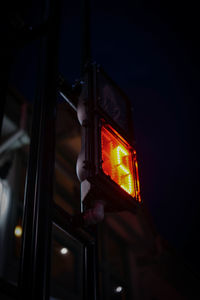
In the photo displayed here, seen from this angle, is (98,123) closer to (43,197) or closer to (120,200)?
(120,200)

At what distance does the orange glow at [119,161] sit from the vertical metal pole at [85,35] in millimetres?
968

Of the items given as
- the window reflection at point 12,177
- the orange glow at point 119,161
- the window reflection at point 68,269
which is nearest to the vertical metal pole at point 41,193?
the orange glow at point 119,161

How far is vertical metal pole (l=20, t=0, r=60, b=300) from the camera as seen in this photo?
7.03ft

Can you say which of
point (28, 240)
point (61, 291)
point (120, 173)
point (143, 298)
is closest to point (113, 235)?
point (143, 298)

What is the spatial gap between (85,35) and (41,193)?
2.44 meters

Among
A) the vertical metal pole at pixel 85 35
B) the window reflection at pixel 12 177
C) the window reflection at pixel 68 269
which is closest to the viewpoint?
the vertical metal pole at pixel 85 35

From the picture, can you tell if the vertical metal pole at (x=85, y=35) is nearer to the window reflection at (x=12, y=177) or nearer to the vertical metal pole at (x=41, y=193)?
the vertical metal pole at (x=41, y=193)

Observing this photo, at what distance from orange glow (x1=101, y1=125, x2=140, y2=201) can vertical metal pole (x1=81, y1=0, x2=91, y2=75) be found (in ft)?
3.18

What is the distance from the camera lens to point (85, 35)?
426cm

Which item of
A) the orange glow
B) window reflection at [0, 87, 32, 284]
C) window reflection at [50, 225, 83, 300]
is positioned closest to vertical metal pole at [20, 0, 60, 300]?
the orange glow

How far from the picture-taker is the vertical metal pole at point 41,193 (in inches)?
84.4

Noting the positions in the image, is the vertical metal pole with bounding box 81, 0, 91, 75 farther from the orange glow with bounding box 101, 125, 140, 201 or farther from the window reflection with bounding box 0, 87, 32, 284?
the window reflection with bounding box 0, 87, 32, 284

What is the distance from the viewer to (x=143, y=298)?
11.9 meters

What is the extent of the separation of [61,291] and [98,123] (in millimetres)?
6654
